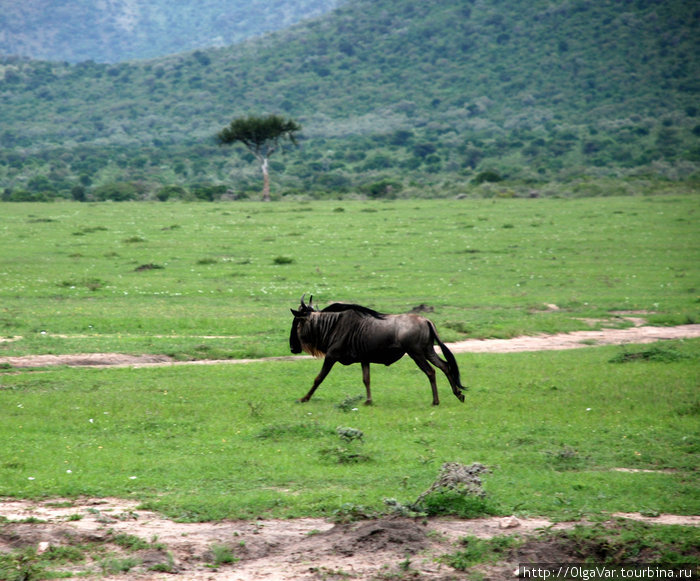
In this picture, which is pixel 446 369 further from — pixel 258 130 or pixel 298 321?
pixel 258 130

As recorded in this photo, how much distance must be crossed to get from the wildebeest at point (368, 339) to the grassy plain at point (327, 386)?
0.65m

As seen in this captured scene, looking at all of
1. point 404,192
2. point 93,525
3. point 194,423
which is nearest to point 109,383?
point 194,423

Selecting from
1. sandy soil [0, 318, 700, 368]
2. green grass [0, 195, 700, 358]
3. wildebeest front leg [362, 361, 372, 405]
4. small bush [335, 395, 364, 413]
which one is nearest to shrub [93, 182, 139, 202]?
green grass [0, 195, 700, 358]

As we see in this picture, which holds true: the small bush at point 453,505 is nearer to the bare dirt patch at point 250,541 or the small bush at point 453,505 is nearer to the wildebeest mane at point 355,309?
the bare dirt patch at point 250,541

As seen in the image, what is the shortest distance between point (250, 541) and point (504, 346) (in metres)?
11.9

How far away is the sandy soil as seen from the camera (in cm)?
1653

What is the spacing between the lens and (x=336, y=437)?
11.6 metres

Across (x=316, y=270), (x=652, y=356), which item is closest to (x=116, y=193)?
(x=316, y=270)

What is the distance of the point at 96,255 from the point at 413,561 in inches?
1030

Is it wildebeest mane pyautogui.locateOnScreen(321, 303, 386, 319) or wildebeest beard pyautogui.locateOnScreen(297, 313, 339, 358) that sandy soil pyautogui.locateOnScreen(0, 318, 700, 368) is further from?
wildebeest mane pyautogui.locateOnScreen(321, 303, 386, 319)

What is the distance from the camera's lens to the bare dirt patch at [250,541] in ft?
25.7

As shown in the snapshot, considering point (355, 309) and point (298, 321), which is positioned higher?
point (355, 309)

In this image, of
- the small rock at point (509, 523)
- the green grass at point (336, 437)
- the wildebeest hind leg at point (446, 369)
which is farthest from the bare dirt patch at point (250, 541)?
the wildebeest hind leg at point (446, 369)

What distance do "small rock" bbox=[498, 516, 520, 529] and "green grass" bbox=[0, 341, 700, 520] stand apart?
0.34 m
